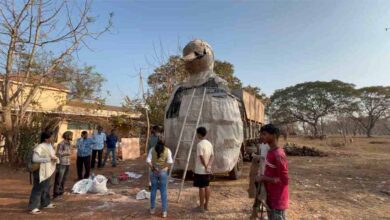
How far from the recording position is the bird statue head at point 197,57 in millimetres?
9539

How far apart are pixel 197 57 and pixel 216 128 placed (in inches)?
97.0

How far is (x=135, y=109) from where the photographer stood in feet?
72.2

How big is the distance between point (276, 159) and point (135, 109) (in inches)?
752

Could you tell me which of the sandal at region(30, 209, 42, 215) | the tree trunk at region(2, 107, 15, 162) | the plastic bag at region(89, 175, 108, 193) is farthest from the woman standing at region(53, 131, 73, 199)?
the tree trunk at region(2, 107, 15, 162)

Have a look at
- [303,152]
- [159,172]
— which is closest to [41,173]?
[159,172]

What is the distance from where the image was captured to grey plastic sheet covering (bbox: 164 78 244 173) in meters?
8.22

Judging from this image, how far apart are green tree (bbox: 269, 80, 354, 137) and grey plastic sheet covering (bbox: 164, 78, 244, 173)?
118 feet

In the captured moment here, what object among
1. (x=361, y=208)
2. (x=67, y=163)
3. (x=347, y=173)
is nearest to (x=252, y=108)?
(x=347, y=173)

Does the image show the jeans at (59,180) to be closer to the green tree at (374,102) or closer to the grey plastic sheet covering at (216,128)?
the grey plastic sheet covering at (216,128)

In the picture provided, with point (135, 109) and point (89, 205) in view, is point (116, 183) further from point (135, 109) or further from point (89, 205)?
point (135, 109)

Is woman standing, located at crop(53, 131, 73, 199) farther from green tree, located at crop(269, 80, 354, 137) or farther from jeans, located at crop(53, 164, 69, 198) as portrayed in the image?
green tree, located at crop(269, 80, 354, 137)

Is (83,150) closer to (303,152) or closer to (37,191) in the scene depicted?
(37,191)

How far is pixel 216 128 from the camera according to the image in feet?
27.4

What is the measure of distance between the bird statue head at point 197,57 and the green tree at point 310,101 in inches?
1395
